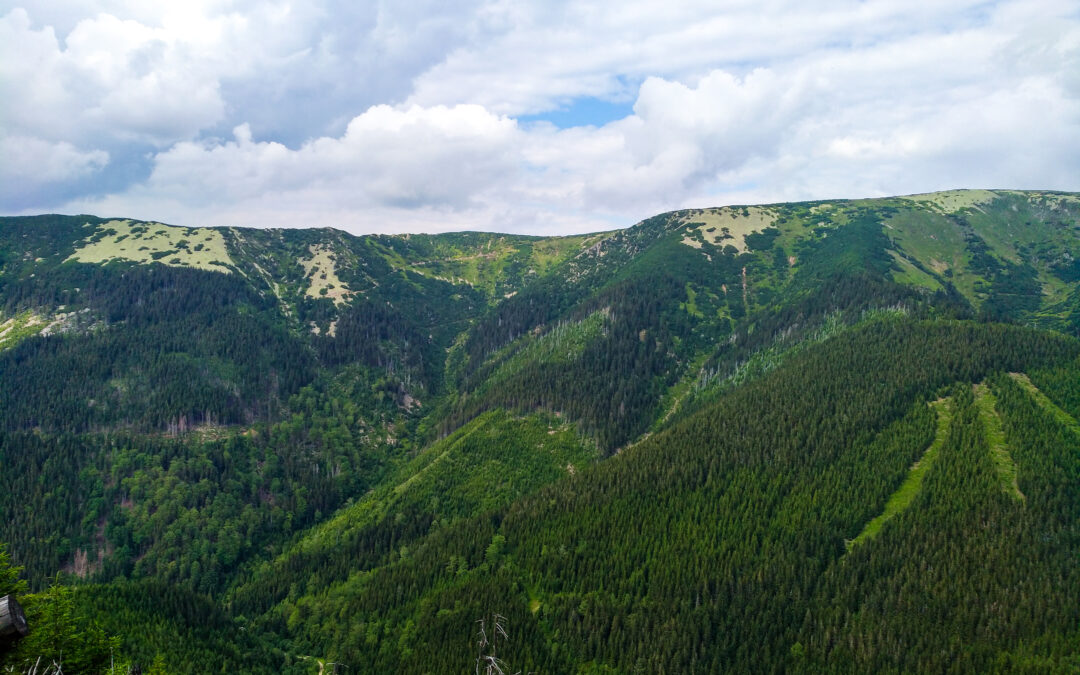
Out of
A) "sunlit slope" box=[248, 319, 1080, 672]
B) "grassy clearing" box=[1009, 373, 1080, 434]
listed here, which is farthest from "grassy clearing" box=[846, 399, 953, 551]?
"grassy clearing" box=[1009, 373, 1080, 434]

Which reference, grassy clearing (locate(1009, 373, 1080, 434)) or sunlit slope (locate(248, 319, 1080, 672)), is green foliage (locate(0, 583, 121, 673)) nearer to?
sunlit slope (locate(248, 319, 1080, 672))

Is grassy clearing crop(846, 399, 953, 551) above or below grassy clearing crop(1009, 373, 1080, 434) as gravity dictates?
below

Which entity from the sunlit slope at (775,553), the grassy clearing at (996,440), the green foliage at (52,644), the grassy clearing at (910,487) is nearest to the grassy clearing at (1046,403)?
the sunlit slope at (775,553)

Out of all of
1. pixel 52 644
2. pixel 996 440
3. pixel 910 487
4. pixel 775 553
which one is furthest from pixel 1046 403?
pixel 52 644

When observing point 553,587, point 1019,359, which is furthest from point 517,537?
point 1019,359

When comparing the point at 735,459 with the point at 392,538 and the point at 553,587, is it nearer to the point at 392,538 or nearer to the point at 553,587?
the point at 553,587

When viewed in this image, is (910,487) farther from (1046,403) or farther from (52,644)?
(52,644)
